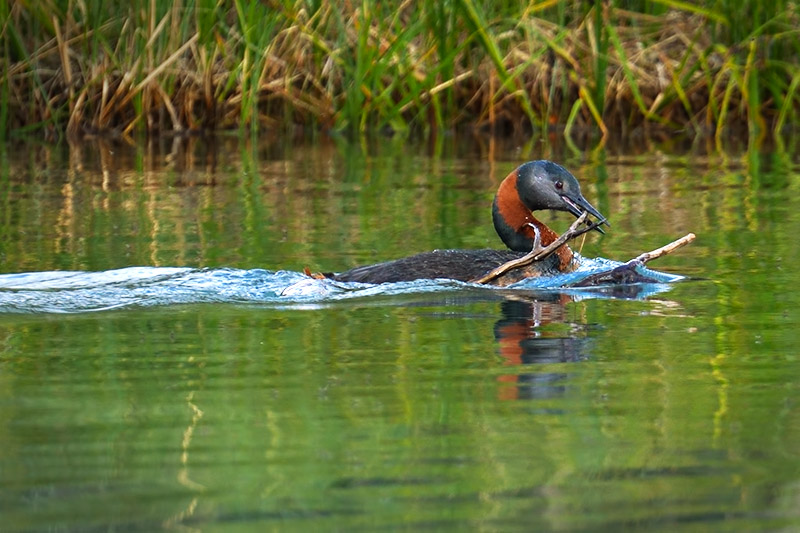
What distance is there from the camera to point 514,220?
25.4 feet

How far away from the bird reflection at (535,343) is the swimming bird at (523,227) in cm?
48

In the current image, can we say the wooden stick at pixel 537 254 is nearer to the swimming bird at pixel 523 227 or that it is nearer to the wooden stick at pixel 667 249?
the swimming bird at pixel 523 227

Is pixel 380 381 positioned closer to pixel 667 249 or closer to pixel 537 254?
pixel 537 254

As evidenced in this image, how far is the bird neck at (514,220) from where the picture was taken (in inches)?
304

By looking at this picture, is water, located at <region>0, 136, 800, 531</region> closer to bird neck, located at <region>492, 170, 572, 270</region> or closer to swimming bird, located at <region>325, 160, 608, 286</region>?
swimming bird, located at <region>325, 160, 608, 286</region>

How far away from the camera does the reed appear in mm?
14250

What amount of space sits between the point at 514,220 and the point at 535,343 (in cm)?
236

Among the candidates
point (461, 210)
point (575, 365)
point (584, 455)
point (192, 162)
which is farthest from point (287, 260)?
point (192, 162)

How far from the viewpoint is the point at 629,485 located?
3498 mm

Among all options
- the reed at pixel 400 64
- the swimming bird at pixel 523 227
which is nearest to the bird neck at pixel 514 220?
the swimming bird at pixel 523 227

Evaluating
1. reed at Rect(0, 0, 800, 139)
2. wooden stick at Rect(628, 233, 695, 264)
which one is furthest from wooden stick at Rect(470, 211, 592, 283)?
reed at Rect(0, 0, 800, 139)

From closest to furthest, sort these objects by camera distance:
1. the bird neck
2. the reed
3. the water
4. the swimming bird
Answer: the water → the swimming bird → the bird neck → the reed

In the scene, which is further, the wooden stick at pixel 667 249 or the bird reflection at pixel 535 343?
the wooden stick at pixel 667 249

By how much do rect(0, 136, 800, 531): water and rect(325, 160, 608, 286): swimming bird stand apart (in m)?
0.20
